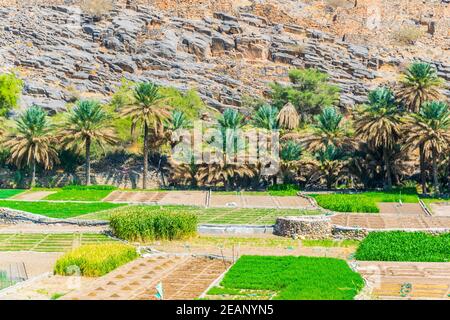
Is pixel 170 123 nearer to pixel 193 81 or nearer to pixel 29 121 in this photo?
pixel 29 121

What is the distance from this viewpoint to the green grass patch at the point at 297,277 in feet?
69.1

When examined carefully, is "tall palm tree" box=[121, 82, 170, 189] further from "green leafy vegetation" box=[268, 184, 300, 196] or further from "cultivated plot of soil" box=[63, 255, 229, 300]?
"cultivated plot of soil" box=[63, 255, 229, 300]

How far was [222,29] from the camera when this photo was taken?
282 ft

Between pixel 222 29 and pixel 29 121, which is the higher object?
pixel 222 29

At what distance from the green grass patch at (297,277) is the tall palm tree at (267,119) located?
3180 cm

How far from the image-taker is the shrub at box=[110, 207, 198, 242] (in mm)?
35344

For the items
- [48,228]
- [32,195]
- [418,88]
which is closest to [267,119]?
[418,88]

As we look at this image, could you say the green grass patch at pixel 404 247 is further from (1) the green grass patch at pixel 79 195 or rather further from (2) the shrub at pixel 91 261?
(1) the green grass patch at pixel 79 195

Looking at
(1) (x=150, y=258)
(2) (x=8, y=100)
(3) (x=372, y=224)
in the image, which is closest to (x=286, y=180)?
(3) (x=372, y=224)

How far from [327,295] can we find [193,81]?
59.8m

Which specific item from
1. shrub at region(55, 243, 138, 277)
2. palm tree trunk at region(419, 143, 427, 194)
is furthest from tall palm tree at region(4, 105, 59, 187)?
shrub at region(55, 243, 138, 277)

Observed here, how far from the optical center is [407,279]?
83.6 ft

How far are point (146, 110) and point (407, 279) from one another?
32967 mm

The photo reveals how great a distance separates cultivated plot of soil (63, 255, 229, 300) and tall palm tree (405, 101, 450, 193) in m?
27.0
